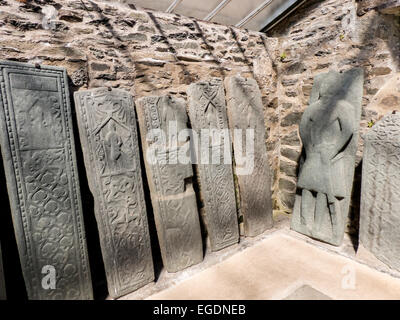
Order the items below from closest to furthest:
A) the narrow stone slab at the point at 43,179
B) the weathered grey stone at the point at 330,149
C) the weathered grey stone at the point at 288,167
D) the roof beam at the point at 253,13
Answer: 1. the narrow stone slab at the point at 43,179
2. the weathered grey stone at the point at 330,149
3. the roof beam at the point at 253,13
4. the weathered grey stone at the point at 288,167

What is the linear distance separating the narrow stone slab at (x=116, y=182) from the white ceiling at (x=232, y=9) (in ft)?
3.63

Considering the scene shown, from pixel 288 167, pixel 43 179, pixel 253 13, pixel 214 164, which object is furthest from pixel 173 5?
pixel 288 167

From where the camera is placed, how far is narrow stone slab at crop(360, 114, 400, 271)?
205 centimetres

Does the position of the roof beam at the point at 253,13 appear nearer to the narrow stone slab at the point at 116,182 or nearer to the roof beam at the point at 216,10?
the roof beam at the point at 216,10

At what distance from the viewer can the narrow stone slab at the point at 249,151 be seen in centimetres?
264

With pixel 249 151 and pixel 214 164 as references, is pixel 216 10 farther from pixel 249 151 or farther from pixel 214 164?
pixel 214 164

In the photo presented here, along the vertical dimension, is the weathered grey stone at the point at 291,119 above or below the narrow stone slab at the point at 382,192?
above

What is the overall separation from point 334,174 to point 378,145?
0.44 meters

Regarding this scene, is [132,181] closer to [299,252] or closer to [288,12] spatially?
[299,252]

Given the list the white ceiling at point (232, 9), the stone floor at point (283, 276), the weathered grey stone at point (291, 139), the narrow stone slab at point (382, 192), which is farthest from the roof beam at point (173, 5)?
the stone floor at point (283, 276)

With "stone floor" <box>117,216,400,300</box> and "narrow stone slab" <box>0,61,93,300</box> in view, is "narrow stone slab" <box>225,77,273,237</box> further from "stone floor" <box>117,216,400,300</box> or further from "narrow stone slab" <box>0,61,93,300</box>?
"narrow stone slab" <box>0,61,93,300</box>

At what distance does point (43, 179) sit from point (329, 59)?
9.58ft

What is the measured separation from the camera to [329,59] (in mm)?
2730
